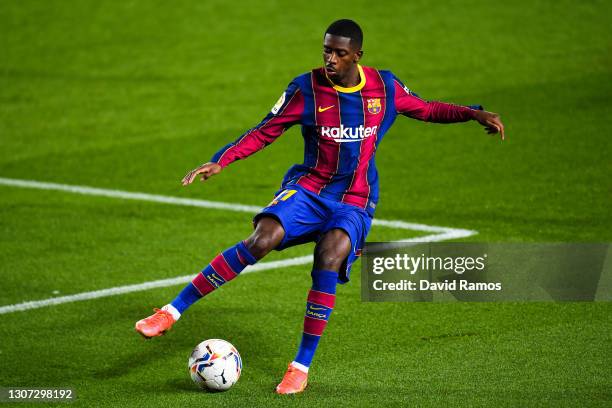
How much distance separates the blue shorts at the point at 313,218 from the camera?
669cm

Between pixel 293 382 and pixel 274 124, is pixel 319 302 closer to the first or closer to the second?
pixel 293 382

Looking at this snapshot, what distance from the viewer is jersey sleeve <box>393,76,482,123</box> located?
7035mm

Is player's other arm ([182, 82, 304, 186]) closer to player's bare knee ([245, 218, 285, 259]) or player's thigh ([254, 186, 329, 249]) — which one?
player's thigh ([254, 186, 329, 249])

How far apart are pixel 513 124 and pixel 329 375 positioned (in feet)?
23.7

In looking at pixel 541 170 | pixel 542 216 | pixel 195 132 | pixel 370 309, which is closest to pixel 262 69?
pixel 195 132

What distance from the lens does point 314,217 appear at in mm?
6816

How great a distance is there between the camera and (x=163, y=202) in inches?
444

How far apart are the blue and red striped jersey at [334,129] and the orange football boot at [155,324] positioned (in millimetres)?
979

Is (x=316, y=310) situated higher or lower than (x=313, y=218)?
lower

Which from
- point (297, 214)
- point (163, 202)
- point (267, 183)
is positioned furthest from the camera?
point (267, 183)

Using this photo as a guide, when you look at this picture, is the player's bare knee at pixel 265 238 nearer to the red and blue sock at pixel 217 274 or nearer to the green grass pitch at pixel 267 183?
the red and blue sock at pixel 217 274

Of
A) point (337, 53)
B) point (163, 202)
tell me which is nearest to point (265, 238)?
point (337, 53)

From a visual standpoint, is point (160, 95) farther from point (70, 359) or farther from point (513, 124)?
point (70, 359)

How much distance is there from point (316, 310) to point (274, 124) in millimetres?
1172
